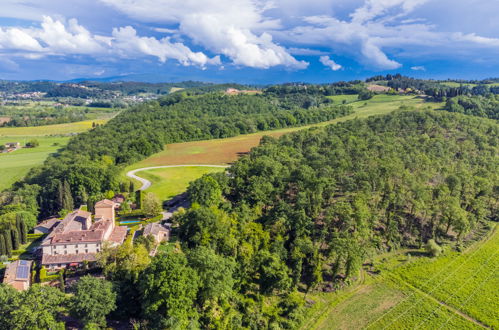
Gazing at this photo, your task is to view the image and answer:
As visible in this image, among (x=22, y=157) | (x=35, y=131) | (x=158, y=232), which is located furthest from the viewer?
(x=35, y=131)

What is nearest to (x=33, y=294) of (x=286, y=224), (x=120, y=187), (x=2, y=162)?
(x=286, y=224)

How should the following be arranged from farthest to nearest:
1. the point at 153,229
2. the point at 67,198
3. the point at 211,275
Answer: the point at 67,198, the point at 153,229, the point at 211,275

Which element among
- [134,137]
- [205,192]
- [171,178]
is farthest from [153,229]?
[134,137]

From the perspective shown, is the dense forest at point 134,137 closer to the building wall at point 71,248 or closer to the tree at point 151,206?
the tree at point 151,206

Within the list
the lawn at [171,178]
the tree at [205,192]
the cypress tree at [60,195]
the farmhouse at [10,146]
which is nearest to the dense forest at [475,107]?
the lawn at [171,178]

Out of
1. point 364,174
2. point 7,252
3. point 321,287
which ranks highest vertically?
point 364,174

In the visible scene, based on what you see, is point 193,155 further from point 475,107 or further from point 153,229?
point 475,107

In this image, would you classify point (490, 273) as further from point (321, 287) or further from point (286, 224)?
point (286, 224)
